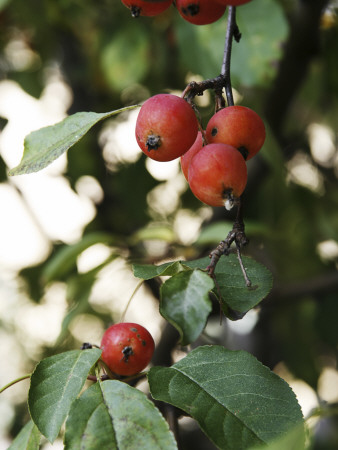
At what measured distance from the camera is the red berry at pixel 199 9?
1.67 ft

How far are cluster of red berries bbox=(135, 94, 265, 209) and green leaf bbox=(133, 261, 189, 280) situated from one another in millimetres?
62

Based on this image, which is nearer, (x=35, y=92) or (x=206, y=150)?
(x=206, y=150)

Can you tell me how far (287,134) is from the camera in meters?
1.67

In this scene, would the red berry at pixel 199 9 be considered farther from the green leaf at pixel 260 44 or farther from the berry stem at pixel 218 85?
the green leaf at pixel 260 44

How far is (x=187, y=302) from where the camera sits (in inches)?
16.0

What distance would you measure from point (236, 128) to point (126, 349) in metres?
0.25

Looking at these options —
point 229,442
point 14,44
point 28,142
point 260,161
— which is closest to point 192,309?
point 229,442

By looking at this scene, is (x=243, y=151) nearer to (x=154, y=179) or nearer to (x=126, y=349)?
(x=126, y=349)

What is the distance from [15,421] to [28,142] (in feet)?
5.80

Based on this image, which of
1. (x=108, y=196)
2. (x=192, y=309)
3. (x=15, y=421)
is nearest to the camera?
(x=192, y=309)

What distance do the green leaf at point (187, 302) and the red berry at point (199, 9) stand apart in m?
0.26

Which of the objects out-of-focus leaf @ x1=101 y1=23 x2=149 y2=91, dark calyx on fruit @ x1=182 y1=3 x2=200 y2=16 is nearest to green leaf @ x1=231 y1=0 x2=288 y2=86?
out-of-focus leaf @ x1=101 y1=23 x2=149 y2=91

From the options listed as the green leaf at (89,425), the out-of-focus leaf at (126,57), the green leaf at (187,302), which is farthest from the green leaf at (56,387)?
the out-of-focus leaf at (126,57)

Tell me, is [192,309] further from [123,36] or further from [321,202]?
[321,202]
